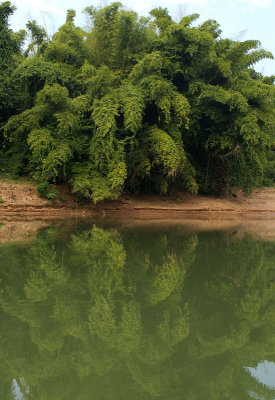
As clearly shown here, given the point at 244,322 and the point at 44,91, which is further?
the point at 44,91

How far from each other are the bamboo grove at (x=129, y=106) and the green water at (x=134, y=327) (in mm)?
9048

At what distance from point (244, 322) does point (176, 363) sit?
1.39m

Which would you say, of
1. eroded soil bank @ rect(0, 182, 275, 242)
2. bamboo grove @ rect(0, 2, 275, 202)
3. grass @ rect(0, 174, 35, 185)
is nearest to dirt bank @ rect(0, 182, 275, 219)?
eroded soil bank @ rect(0, 182, 275, 242)

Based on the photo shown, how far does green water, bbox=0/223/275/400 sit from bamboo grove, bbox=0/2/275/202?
9048mm

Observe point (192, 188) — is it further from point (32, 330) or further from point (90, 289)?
point (32, 330)

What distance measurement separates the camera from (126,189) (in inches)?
762

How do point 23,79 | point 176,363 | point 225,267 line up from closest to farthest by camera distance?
point 176,363
point 225,267
point 23,79

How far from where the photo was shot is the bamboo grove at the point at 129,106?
16469mm

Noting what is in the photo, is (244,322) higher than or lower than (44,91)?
lower

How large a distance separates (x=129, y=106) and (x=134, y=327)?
12789 millimetres

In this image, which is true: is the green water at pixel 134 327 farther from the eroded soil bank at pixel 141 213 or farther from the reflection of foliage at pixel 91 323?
the eroded soil bank at pixel 141 213

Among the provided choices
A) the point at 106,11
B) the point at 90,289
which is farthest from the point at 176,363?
the point at 106,11

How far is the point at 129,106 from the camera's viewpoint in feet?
52.6

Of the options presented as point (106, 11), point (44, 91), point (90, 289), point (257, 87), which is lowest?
point (90, 289)
